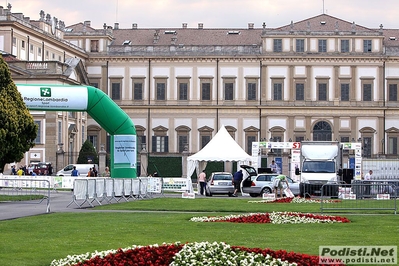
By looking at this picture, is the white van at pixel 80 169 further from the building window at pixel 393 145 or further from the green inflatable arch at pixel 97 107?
the building window at pixel 393 145

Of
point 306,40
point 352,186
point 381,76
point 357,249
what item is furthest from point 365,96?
point 357,249

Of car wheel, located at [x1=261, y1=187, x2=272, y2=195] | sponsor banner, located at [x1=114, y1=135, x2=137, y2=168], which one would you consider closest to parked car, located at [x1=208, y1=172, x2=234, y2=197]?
car wheel, located at [x1=261, y1=187, x2=272, y2=195]

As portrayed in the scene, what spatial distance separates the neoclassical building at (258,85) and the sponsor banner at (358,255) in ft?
197

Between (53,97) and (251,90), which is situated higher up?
(251,90)

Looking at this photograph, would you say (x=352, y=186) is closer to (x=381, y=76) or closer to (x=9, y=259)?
(x=9, y=259)

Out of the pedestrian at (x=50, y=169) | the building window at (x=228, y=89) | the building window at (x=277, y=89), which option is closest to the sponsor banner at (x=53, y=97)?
the pedestrian at (x=50, y=169)

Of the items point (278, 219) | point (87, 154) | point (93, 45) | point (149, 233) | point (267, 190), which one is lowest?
point (149, 233)

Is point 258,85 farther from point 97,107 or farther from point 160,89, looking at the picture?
point 97,107

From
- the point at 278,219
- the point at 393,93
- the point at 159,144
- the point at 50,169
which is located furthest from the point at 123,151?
the point at 393,93

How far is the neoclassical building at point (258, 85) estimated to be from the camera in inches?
2977

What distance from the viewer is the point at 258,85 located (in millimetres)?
76250

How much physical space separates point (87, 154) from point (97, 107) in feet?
94.2

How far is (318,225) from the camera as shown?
2070 cm

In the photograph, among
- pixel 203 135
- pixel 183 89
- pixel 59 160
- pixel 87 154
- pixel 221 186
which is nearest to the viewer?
pixel 221 186
